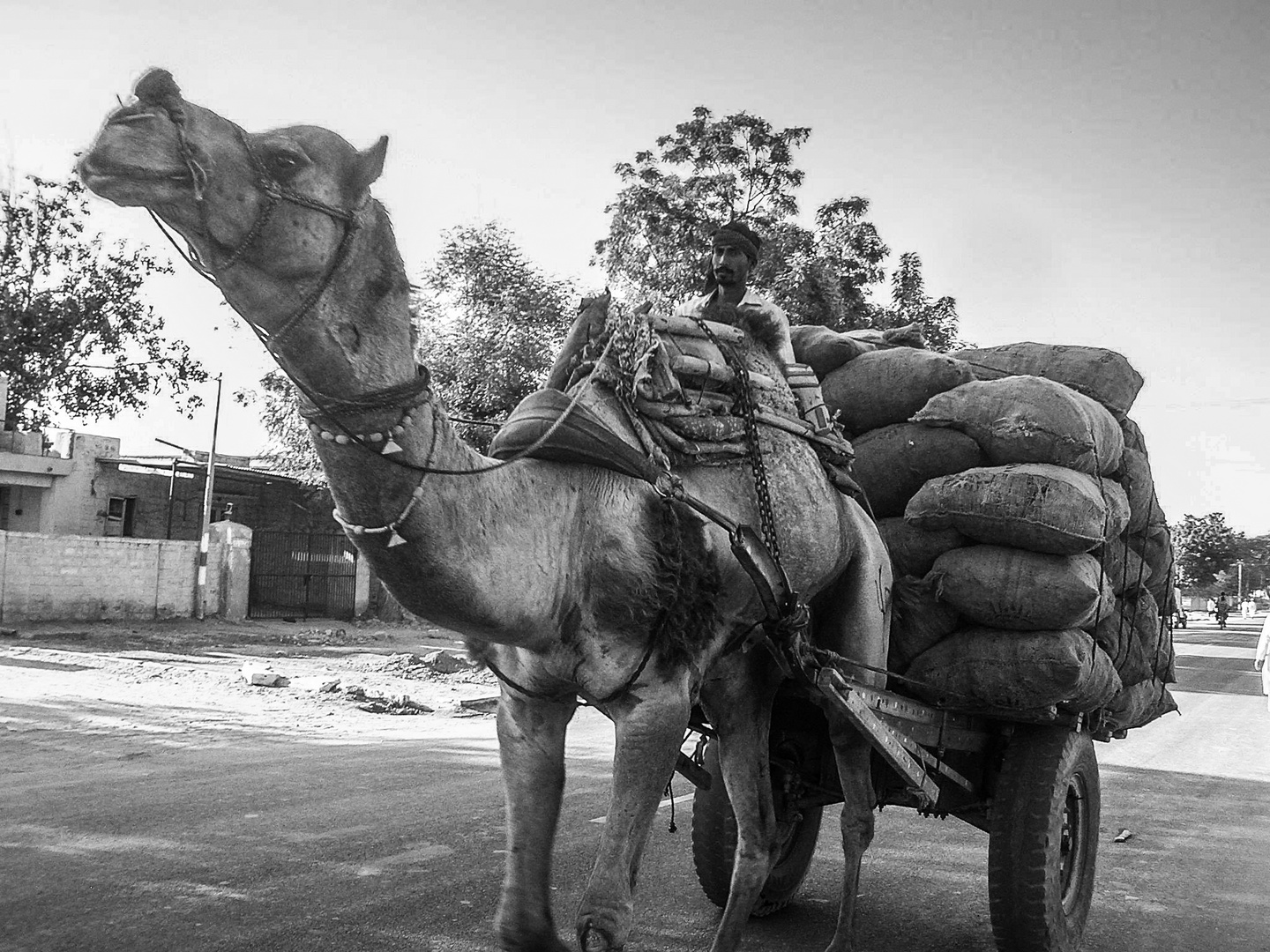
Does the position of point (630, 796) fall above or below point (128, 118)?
below

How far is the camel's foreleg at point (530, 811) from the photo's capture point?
3.58m

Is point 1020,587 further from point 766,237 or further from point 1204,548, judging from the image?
point 1204,548

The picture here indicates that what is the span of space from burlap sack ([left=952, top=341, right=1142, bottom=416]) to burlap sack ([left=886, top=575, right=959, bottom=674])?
52.8 inches

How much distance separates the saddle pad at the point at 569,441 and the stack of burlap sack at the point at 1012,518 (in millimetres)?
1928

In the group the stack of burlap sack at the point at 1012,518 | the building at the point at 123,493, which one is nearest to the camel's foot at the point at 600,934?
the stack of burlap sack at the point at 1012,518

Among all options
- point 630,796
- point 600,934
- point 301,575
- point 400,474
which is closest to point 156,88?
point 400,474

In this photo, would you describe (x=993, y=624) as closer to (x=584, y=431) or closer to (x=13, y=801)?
(x=584, y=431)

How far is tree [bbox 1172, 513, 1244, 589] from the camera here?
6975cm

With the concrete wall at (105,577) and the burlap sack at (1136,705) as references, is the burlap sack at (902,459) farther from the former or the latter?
the concrete wall at (105,577)

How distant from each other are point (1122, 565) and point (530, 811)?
342cm

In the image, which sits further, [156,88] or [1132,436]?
[1132,436]

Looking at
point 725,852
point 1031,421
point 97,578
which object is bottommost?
point 725,852

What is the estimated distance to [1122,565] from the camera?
5609 millimetres

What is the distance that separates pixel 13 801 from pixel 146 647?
39.6 feet
